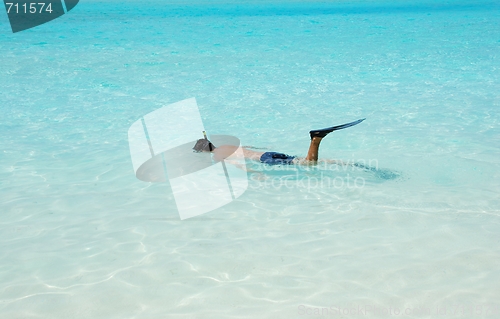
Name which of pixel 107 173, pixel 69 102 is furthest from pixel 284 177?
pixel 69 102

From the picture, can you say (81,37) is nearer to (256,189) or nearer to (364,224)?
(256,189)

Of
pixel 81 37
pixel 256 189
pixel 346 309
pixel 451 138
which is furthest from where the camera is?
pixel 81 37

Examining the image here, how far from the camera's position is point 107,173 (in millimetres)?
5691

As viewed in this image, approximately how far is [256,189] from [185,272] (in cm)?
169
